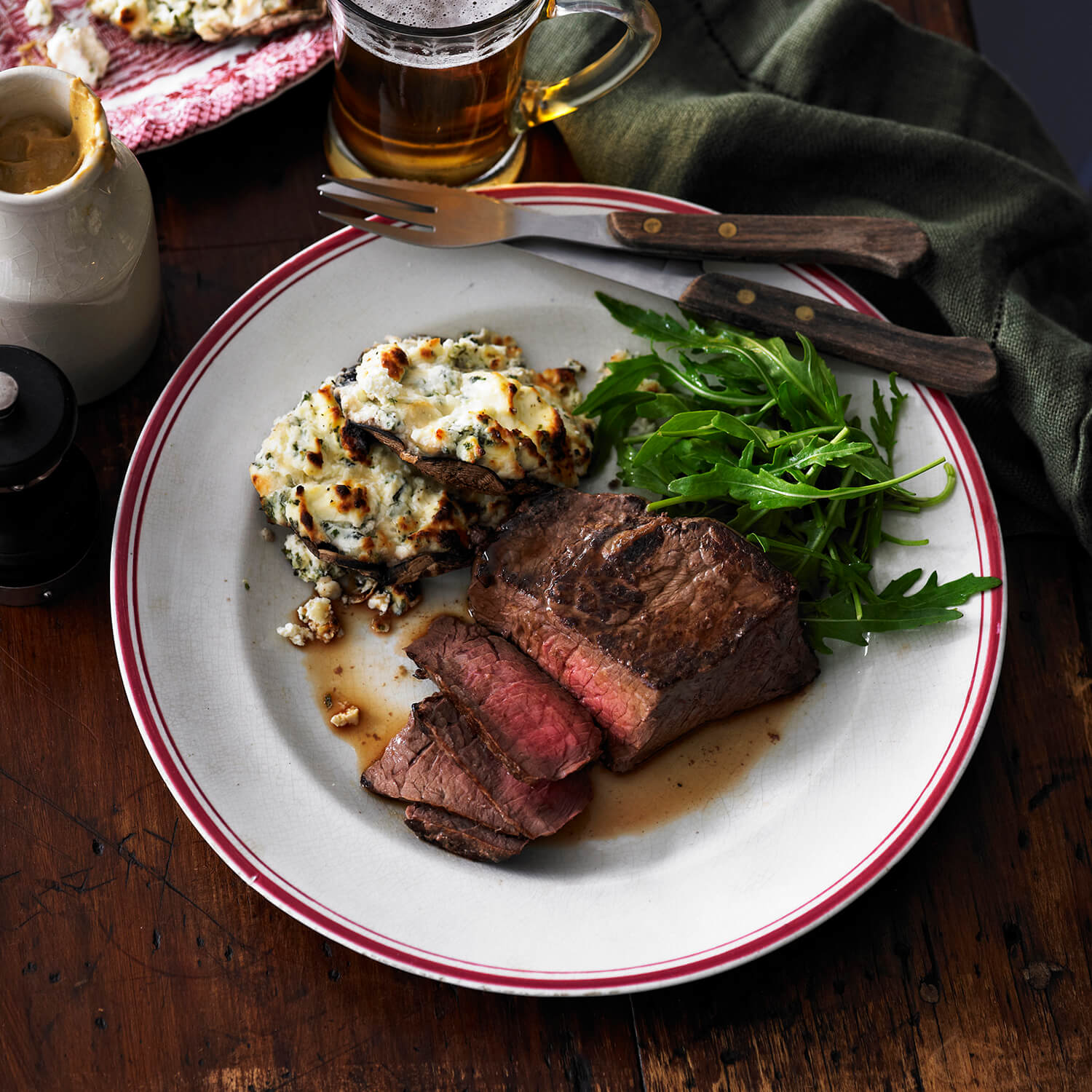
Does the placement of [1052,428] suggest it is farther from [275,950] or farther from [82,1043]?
[82,1043]

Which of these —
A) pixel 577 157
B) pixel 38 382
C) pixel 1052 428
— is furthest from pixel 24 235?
pixel 1052 428

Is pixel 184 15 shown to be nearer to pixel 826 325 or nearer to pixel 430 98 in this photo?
pixel 430 98

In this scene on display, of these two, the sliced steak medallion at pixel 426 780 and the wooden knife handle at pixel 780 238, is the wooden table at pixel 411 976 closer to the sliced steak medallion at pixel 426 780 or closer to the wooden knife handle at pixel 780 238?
the sliced steak medallion at pixel 426 780

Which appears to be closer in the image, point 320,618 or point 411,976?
point 411,976

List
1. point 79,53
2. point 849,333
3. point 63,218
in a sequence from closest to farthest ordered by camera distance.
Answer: point 63,218 → point 849,333 → point 79,53

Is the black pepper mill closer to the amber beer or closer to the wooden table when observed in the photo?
the wooden table

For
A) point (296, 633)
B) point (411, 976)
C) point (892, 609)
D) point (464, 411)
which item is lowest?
point (411, 976)

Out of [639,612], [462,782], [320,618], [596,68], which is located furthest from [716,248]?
[462,782]
